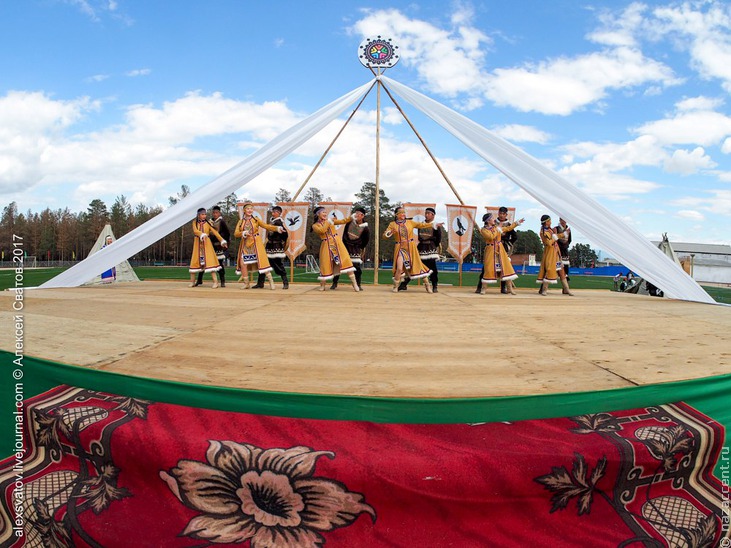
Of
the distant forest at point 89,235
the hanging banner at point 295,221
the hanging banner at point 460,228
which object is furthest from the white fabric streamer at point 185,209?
the distant forest at point 89,235

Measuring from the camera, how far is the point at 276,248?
7.24m

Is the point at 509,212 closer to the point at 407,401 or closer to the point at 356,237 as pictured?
the point at 356,237

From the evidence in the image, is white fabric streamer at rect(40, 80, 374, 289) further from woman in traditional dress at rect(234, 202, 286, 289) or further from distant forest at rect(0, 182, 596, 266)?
Answer: distant forest at rect(0, 182, 596, 266)

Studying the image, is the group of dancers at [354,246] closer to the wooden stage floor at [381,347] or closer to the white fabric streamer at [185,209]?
the white fabric streamer at [185,209]

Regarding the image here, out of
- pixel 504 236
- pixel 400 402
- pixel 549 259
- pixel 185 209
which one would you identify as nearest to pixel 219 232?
pixel 185 209

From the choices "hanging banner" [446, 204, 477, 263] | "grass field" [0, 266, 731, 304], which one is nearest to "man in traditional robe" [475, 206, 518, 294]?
"hanging banner" [446, 204, 477, 263]

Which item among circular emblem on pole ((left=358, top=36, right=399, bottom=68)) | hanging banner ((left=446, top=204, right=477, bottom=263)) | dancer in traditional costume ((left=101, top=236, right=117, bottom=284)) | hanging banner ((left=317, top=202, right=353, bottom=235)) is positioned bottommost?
dancer in traditional costume ((left=101, top=236, right=117, bottom=284))

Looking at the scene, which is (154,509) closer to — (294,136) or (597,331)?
(597,331)

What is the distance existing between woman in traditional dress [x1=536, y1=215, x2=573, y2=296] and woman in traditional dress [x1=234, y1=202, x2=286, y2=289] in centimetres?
466

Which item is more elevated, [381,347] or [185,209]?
[185,209]

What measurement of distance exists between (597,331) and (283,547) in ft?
9.04

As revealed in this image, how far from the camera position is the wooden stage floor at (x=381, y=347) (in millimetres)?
1803

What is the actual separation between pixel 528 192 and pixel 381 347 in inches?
164

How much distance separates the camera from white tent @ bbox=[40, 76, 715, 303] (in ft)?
17.9
